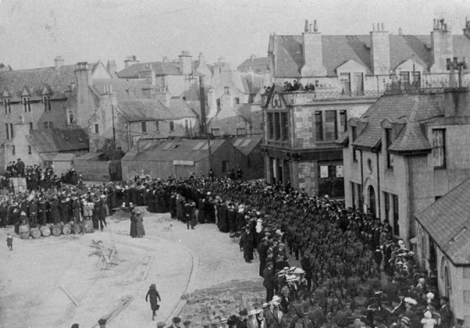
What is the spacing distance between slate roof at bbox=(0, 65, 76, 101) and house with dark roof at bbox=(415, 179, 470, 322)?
54.1 meters

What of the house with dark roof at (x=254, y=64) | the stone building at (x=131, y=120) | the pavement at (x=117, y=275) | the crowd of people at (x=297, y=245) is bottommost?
the pavement at (x=117, y=275)

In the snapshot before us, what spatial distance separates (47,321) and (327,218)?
11.8m

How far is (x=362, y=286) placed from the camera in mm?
16094

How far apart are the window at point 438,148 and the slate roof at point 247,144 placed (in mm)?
27285

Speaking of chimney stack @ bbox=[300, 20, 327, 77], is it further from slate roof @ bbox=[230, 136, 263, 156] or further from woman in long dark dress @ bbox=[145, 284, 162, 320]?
woman in long dark dress @ bbox=[145, 284, 162, 320]

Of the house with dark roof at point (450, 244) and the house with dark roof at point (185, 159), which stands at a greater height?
the house with dark roof at point (185, 159)

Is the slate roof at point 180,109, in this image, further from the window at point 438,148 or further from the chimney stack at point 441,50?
the window at point 438,148

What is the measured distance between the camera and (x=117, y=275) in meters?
25.4

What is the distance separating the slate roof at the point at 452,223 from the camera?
632 inches

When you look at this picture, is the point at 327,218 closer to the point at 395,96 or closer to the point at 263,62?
the point at 395,96

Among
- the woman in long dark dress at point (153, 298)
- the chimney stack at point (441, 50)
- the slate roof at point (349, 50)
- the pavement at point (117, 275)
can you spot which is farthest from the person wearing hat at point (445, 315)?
the chimney stack at point (441, 50)

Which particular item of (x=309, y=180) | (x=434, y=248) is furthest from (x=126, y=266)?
(x=309, y=180)

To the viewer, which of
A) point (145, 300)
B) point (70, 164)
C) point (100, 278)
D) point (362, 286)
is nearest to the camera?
point (362, 286)

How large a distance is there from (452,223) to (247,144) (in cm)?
3421
